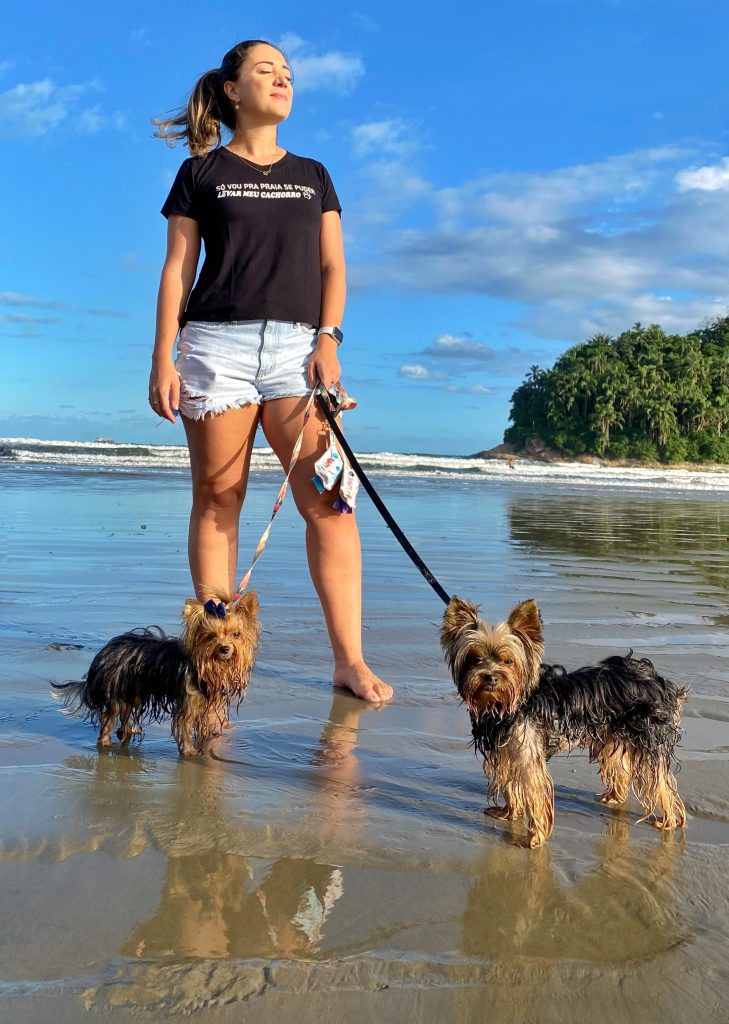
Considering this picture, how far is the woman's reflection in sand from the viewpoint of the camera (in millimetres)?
2123

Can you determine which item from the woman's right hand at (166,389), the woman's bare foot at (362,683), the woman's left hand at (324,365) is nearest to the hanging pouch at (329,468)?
the woman's left hand at (324,365)

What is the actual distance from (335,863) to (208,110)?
148 inches

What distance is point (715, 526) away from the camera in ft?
50.3

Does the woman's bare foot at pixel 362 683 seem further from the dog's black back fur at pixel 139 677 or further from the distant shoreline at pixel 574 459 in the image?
the distant shoreline at pixel 574 459

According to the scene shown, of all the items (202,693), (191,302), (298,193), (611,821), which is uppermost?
(298,193)

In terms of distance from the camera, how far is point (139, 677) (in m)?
3.77

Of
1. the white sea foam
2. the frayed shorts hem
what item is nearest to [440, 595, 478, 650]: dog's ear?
the frayed shorts hem

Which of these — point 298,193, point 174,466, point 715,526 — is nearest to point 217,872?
Answer: point 298,193

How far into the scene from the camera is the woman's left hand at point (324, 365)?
446cm

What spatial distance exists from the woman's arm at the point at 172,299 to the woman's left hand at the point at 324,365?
2.21 feet

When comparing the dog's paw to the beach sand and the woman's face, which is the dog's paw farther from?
the woman's face

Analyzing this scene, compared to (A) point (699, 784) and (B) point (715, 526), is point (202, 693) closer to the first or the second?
(A) point (699, 784)

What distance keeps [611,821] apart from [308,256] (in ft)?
9.86

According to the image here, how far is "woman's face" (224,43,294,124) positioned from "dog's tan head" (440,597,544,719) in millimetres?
2815
